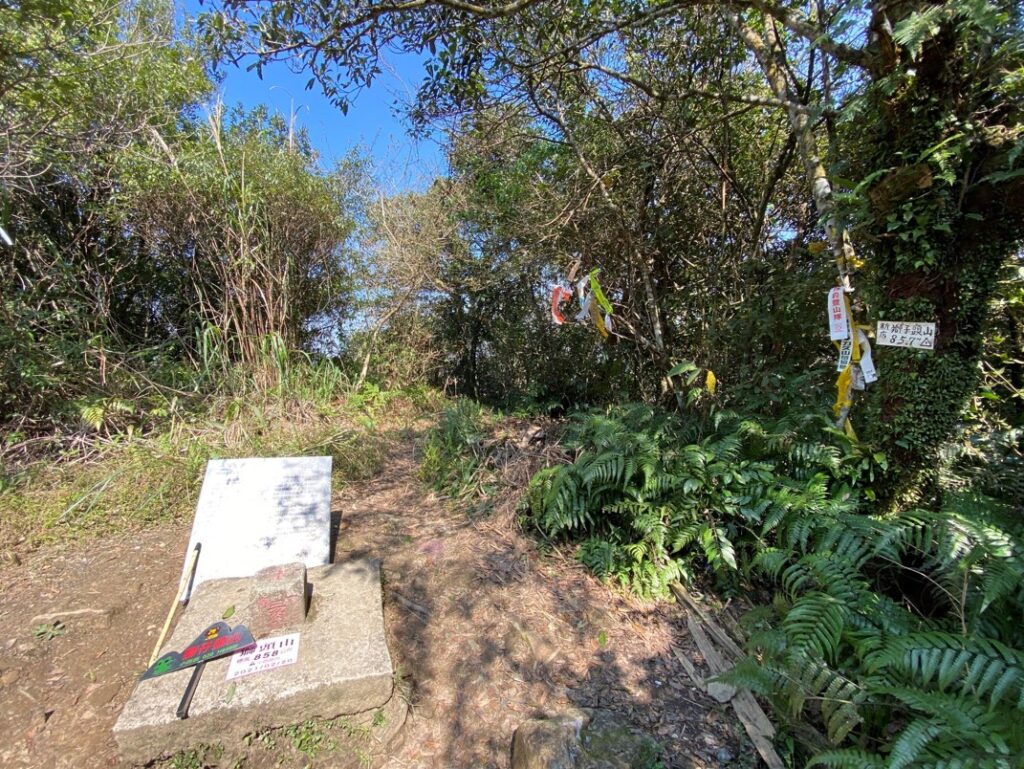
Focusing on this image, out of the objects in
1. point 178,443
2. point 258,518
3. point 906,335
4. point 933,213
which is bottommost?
point 258,518

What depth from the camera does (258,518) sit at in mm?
2375

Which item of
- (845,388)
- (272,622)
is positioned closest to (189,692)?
(272,622)

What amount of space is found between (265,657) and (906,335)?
3.05m

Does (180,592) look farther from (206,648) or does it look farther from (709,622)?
(709,622)

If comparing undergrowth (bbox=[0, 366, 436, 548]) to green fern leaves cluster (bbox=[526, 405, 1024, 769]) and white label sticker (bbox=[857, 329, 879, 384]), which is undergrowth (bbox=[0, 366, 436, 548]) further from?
white label sticker (bbox=[857, 329, 879, 384])

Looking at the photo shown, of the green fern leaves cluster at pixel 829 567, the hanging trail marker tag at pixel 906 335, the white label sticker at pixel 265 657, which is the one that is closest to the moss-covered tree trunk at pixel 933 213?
the hanging trail marker tag at pixel 906 335

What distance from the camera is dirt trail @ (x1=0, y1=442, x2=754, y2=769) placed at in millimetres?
1577

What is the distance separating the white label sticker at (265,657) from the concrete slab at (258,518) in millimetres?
575

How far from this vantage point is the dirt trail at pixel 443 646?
158cm

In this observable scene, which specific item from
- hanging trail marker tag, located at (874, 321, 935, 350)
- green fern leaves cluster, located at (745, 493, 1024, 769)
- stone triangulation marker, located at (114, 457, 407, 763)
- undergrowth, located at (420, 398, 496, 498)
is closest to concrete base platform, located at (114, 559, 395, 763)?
stone triangulation marker, located at (114, 457, 407, 763)

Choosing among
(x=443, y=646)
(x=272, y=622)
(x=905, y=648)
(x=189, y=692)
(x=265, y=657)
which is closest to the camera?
(x=905, y=648)

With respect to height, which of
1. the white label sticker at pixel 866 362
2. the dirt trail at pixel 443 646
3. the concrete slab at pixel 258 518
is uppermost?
the white label sticker at pixel 866 362

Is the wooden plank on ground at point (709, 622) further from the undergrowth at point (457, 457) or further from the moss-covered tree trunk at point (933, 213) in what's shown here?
the undergrowth at point (457, 457)

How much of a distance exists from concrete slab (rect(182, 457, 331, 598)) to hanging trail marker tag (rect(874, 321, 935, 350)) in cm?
299
